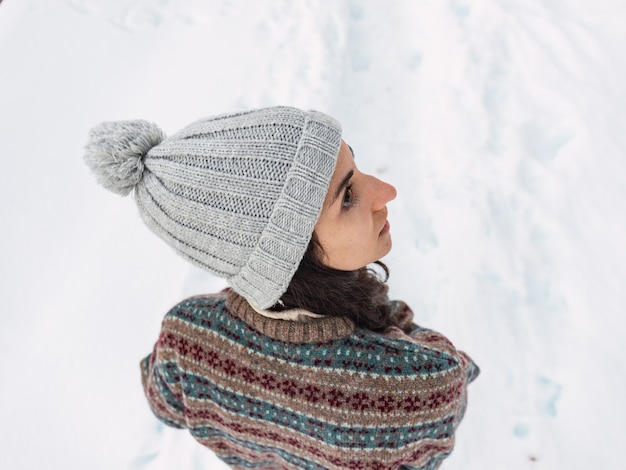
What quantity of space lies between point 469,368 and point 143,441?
113cm

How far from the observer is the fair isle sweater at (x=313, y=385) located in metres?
0.93

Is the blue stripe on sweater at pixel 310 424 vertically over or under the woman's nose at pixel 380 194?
under

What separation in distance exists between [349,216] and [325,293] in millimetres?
187

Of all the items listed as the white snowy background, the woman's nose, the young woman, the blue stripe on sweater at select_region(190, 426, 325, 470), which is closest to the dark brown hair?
the young woman

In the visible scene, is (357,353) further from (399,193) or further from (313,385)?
(399,193)

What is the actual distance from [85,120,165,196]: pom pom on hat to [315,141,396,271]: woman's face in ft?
1.32

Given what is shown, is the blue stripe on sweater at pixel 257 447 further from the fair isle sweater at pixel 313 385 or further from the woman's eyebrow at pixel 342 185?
the woman's eyebrow at pixel 342 185

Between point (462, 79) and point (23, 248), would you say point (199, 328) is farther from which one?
point (462, 79)

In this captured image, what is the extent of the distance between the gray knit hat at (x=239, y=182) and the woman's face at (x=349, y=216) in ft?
0.14

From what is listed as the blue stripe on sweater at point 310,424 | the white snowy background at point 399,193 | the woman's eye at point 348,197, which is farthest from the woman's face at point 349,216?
the white snowy background at point 399,193

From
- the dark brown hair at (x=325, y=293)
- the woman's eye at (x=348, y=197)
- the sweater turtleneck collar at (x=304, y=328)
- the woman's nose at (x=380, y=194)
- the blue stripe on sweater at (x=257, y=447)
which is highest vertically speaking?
the woman's nose at (x=380, y=194)

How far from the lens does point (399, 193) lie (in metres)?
1.99

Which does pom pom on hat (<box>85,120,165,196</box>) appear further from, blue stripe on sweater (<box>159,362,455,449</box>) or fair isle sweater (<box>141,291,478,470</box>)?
blue stripe on sweater (<box>159,362,455,449</box>)

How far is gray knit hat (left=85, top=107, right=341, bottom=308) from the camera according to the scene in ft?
3.01
